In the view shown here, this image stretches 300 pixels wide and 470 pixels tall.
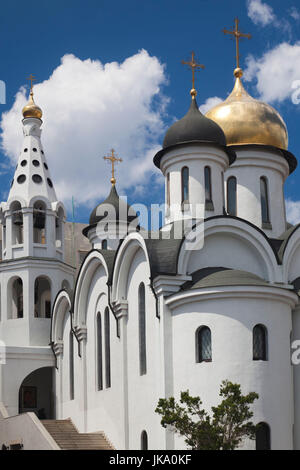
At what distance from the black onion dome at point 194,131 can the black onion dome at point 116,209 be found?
7.99 metres

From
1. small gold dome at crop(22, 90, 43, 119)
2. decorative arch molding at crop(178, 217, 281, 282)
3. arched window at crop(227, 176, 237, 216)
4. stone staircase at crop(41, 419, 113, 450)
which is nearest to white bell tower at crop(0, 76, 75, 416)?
small gold dome at crop(22, 90, 43, 119)

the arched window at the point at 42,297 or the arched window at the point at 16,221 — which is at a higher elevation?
the arched window at the point at 16,221

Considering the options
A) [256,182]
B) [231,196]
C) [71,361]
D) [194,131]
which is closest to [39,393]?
[71,361]

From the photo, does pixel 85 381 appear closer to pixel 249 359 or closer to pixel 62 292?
pixel 62 292

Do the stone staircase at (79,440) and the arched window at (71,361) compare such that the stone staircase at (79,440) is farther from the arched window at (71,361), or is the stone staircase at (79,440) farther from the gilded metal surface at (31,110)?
the gilded metal surface at (31,110)

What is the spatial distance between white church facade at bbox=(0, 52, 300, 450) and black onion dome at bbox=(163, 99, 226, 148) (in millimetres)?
32

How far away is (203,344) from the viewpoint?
63.5 ft

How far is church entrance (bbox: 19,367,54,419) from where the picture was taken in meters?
27.8

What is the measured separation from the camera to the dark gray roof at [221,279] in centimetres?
1920

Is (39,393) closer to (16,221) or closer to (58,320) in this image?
(58,320)

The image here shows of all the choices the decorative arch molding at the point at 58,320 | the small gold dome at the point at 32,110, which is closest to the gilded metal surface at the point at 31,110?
the small gold dome at the point at 32,110

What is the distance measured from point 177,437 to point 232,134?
31.1 ft

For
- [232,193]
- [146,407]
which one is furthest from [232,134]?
[146,407]
